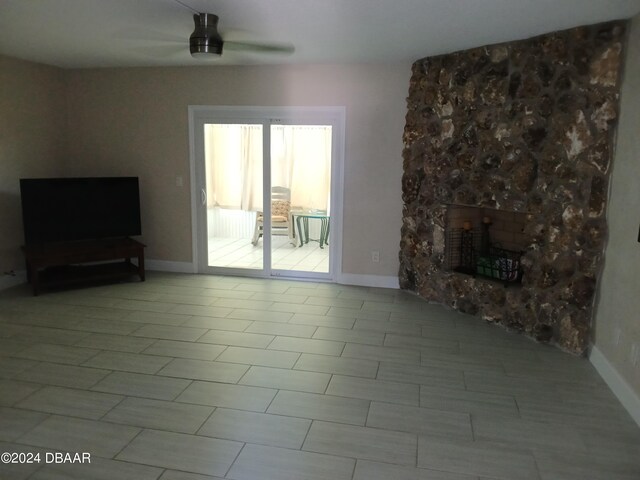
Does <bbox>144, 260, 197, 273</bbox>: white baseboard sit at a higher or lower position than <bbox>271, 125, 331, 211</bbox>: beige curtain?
lower

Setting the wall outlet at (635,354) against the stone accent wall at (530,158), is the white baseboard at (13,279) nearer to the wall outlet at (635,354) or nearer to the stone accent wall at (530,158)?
the stone accent wall at (530,158)

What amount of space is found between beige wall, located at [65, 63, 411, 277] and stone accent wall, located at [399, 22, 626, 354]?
1.15 feet

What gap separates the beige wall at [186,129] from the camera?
4910 mm

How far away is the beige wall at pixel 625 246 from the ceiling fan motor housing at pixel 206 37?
9.01ft

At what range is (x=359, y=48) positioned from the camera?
4.15 m

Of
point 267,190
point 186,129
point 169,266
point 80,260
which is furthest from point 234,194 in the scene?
point 80,260

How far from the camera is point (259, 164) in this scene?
5.37 meters

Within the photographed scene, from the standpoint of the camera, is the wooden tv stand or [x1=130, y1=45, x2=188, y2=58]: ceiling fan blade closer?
[x1=130, y1=45, x2=188, y2=58]: ceiling fan blade

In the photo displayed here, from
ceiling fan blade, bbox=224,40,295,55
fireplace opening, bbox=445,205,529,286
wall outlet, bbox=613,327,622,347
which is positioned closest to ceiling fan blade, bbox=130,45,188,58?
ceiling fan blade, bbox=224,40,295,55

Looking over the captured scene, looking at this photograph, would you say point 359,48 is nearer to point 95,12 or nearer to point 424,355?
point 95,12

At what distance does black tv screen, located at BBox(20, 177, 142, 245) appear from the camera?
4.73m

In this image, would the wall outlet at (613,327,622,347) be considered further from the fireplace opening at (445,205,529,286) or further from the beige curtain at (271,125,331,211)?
the beige curtain at (271,125,331,211)

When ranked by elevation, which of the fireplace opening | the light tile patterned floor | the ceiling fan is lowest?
the light tile patterned floor

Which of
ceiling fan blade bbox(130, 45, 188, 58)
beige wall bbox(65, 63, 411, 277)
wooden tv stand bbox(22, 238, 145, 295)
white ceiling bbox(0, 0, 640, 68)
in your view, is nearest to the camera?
white ceiling bbox(0, 0, 640, 68)
